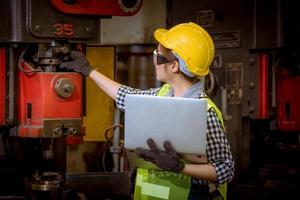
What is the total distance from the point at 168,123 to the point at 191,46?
39cm

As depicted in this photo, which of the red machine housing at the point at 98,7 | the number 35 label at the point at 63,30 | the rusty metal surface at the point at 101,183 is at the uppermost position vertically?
the red machine housing at the point at 98,7

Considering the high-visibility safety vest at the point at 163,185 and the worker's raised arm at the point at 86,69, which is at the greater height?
the worker's raised arm at the point at 86,69

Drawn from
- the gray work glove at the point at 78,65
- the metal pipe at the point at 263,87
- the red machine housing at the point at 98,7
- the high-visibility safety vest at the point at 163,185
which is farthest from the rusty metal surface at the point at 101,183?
the metal pipe at the point at 263,87

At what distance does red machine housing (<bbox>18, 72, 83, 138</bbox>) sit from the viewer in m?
2.53

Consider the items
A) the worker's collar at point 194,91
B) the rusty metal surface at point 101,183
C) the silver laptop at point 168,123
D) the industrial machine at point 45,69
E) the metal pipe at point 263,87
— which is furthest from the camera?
the metal pipe at point 263,87

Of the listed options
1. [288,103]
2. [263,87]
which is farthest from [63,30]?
[288,103]

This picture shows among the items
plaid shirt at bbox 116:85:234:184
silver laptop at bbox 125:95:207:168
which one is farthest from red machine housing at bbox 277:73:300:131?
silver laptop at bbox 125:95:207:168

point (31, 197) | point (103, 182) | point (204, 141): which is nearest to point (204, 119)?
point (204, 141)

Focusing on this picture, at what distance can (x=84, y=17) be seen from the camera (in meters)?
2.62

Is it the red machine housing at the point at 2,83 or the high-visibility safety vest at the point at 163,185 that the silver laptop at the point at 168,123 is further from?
the red machine housing at the point at 2,83

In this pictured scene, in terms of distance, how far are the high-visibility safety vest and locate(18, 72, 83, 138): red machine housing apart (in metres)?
0.40

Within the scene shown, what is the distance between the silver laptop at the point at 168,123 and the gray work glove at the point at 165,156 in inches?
0.7

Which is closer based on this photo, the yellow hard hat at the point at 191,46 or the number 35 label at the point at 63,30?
the yellow hard hat at the point at 191,46

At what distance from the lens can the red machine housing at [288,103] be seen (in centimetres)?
371
